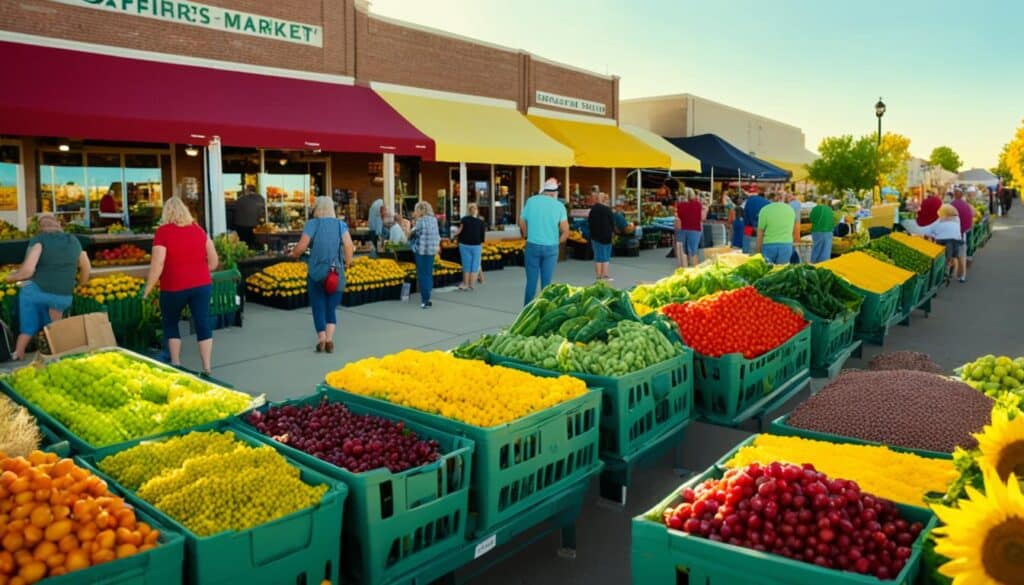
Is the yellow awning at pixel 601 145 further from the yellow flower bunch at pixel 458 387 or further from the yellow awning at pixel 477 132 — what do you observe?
the yellow flower bunch at pixel 458 387

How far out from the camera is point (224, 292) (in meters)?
10.7

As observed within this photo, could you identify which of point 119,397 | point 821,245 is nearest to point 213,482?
point 119,397

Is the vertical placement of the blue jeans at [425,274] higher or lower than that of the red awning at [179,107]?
lower

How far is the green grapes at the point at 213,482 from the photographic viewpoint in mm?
3145

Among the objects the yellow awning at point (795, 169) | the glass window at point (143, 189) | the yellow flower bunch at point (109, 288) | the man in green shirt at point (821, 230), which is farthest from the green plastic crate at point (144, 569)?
the yellow awning at point (795, 169)

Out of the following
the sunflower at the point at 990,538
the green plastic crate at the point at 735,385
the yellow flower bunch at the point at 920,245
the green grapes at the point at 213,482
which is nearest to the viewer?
the sunflower at the point at 990,538

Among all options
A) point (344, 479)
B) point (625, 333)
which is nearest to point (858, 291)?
point (625, 333)

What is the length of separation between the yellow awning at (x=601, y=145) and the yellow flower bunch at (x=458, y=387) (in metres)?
18.1

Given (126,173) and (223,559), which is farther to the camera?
(126,173)

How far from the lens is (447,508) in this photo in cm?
376

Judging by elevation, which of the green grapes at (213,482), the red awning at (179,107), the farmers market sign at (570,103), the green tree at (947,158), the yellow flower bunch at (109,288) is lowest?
the green grapes at (213,482)

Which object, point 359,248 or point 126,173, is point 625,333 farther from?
point 126,173

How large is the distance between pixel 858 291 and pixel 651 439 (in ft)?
17.6

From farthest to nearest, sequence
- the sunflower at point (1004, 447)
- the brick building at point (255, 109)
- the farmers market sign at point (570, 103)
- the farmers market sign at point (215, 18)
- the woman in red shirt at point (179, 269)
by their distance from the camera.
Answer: the farmers market sign at point (570, 103) < the farmers market sign at point (215, 18) < the brick building at point (255, 109) < the woman in red shirt at point (179, 269) < the sunflower at point (1004, 447)
